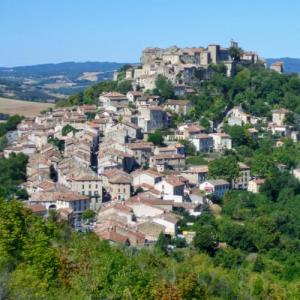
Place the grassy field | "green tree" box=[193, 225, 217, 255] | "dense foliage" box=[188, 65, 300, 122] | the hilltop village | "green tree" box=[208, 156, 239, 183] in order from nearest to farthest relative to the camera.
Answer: "green tree" box=[193, 225, 217, 255]
the hilltop village
"green tree" box=[208, 156, 239, 183]
"dense foliage" box=[188, 65, 300, 122]
the grassy field

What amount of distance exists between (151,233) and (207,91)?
62.7 feet

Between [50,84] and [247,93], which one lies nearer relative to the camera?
[247,93]

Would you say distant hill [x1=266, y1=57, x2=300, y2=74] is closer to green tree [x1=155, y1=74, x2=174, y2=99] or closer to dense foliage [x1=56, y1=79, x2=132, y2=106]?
dense foliage [x1=56, y1=79, x2=132, y2=106]

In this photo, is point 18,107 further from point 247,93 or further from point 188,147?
point 188,147

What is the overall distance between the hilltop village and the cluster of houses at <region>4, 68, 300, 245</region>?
0.05 m

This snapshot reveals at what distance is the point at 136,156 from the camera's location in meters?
37.2

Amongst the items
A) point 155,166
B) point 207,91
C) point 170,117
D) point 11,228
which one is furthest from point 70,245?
point 207,91

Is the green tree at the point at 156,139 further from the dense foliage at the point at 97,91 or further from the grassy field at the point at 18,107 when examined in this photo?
the grassy field at the point at 18,107

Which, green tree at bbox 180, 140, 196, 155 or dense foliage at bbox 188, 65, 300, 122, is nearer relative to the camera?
green tree at bbox 180, 140, 196, 155

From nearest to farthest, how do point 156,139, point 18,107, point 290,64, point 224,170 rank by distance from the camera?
1. point 224,170
2. point 156,139
3. point 18,107
4. point 290,64

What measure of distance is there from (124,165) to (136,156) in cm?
117

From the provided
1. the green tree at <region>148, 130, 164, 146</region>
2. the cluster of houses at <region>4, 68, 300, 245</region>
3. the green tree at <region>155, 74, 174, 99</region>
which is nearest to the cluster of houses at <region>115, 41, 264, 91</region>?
the green tree at <region>155, 74, 174, 99</region>

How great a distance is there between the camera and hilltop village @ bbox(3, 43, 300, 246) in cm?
3089

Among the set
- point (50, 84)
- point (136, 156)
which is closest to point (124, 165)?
point (136, 156)
